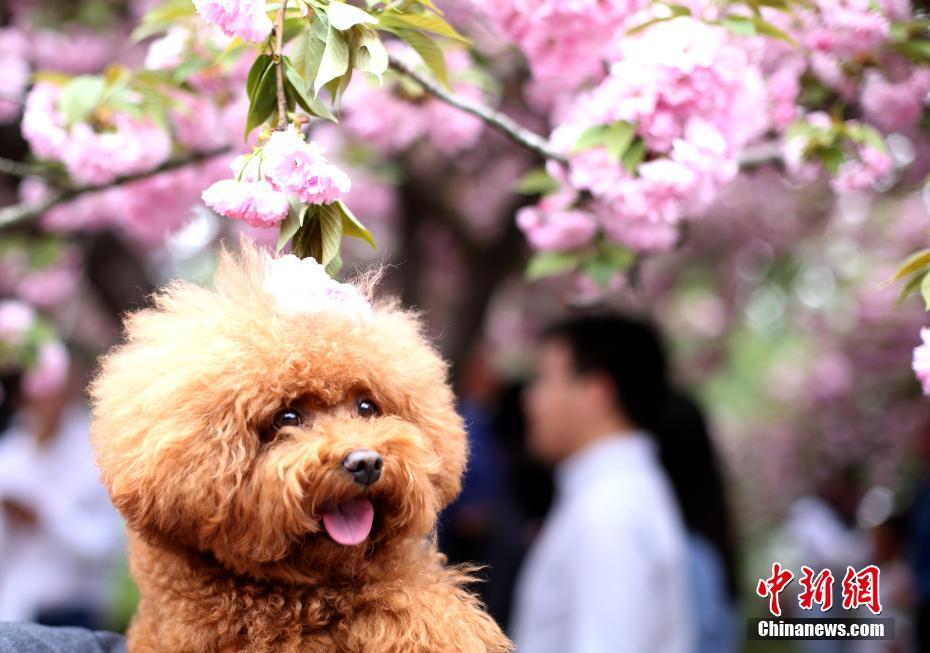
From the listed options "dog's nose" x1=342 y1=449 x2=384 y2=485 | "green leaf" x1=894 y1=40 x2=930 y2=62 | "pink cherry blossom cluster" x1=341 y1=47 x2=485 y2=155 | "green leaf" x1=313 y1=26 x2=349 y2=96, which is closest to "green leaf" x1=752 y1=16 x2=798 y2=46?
"green leaf" x1=894 y1=40 x2=930 y2=62

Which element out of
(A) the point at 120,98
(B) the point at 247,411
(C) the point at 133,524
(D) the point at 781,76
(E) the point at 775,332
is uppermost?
(E) the point at 775,332

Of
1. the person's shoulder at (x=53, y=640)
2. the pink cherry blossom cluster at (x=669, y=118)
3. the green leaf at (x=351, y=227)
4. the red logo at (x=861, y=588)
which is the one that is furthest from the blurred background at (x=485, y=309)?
the red logo at (x=861, y=588)

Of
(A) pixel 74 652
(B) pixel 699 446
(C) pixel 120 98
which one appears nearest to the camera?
(A) pixel 74 652

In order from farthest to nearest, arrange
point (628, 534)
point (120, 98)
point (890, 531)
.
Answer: point (890, 531), point (628, 534), point (120, 98)

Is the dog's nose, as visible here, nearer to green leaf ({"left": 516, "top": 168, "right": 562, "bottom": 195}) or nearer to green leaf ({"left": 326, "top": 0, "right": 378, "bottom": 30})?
green leaf ({"left": 326, "top": 0, "right": 378, "bottom": 30})

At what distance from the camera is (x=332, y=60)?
1554 mm

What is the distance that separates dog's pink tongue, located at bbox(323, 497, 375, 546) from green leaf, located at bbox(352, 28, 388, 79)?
2.31 ft

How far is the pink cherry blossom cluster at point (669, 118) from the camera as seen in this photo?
6.60 feet

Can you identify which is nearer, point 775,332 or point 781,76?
point 781,76

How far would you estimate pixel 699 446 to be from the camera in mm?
4609

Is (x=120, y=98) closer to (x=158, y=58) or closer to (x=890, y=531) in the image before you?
(x=158, y=58)

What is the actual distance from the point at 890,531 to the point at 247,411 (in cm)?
643

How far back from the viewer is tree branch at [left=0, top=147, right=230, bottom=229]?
2404mm

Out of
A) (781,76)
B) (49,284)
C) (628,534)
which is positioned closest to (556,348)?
(628,534)
